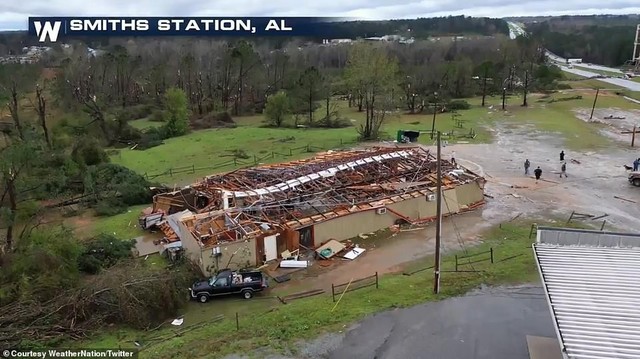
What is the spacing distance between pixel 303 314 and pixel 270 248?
5.34 meters

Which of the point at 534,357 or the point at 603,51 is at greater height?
the point at 603,51

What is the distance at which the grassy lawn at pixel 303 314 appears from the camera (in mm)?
15008

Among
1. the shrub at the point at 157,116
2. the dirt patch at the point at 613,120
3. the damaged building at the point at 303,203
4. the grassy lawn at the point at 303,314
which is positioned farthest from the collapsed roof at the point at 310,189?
the shrub at the point at 157,116

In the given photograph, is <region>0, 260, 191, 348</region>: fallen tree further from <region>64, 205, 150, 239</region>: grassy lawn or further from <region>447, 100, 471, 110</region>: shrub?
<region>447, 100, 471, 110</region>: shrub

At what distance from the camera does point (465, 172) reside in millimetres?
29078

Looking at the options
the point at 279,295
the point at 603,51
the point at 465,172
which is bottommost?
the point at 279,295

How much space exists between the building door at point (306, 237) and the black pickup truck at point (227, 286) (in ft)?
13.4

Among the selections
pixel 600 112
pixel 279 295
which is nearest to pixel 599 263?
pixel 279 295

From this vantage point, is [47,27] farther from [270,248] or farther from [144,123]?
[270,248]

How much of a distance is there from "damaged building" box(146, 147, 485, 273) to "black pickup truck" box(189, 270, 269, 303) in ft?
5.48

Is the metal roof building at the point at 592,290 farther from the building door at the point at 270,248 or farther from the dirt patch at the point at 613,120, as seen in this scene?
the dirt patch at the point at 613,120

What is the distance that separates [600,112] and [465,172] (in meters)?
36.6

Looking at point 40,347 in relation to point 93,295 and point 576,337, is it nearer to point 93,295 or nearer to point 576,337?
point 93,295

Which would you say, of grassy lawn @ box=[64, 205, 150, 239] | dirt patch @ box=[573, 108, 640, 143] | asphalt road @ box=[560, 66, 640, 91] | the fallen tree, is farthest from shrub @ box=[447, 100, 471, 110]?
the fallen tree
